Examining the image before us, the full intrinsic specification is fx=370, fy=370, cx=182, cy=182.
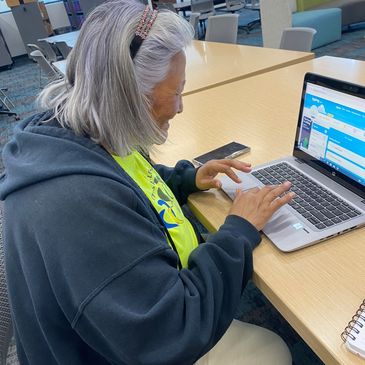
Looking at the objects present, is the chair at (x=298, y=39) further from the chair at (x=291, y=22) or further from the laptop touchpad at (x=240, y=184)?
the chair at (x=291, y=22)

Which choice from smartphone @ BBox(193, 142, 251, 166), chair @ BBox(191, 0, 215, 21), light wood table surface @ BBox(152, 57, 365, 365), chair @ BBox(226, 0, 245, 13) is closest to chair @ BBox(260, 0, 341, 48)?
chair @ BBox(191, 0, 215, 21)

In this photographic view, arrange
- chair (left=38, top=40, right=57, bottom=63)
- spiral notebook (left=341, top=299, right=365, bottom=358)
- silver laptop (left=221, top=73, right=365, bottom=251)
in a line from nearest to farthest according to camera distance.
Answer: spiral notebook (left=341, top=299, right=365, bottom=358)
silver laptop (left=221, top=73, right=365, bottom=251)
chair (left=38, top=40, right=57, bottom=63)

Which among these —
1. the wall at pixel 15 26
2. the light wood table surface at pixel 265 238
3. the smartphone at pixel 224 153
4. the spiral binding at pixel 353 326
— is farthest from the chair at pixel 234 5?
the spiral binding at pixel 353 326

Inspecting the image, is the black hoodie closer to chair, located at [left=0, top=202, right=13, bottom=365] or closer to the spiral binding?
chair, located at [left=0, top=202, right=13, bottom=365]

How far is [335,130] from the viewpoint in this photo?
2.79 ft

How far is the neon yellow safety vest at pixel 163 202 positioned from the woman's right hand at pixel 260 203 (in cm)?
12

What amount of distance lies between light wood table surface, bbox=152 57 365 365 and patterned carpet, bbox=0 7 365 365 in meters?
0.28

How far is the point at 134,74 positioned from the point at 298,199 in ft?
1.54

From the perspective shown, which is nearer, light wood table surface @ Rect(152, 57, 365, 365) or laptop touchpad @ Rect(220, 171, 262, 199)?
light wood table surface @ Rect(152, 57, 365, 365)

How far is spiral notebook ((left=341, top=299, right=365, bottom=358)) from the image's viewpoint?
530 mm

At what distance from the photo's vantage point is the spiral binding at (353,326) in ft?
1.81

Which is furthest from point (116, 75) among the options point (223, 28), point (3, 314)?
point (223, 28)

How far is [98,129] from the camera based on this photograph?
2.15 ft

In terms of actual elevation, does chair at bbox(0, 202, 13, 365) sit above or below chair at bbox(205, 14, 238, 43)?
above
